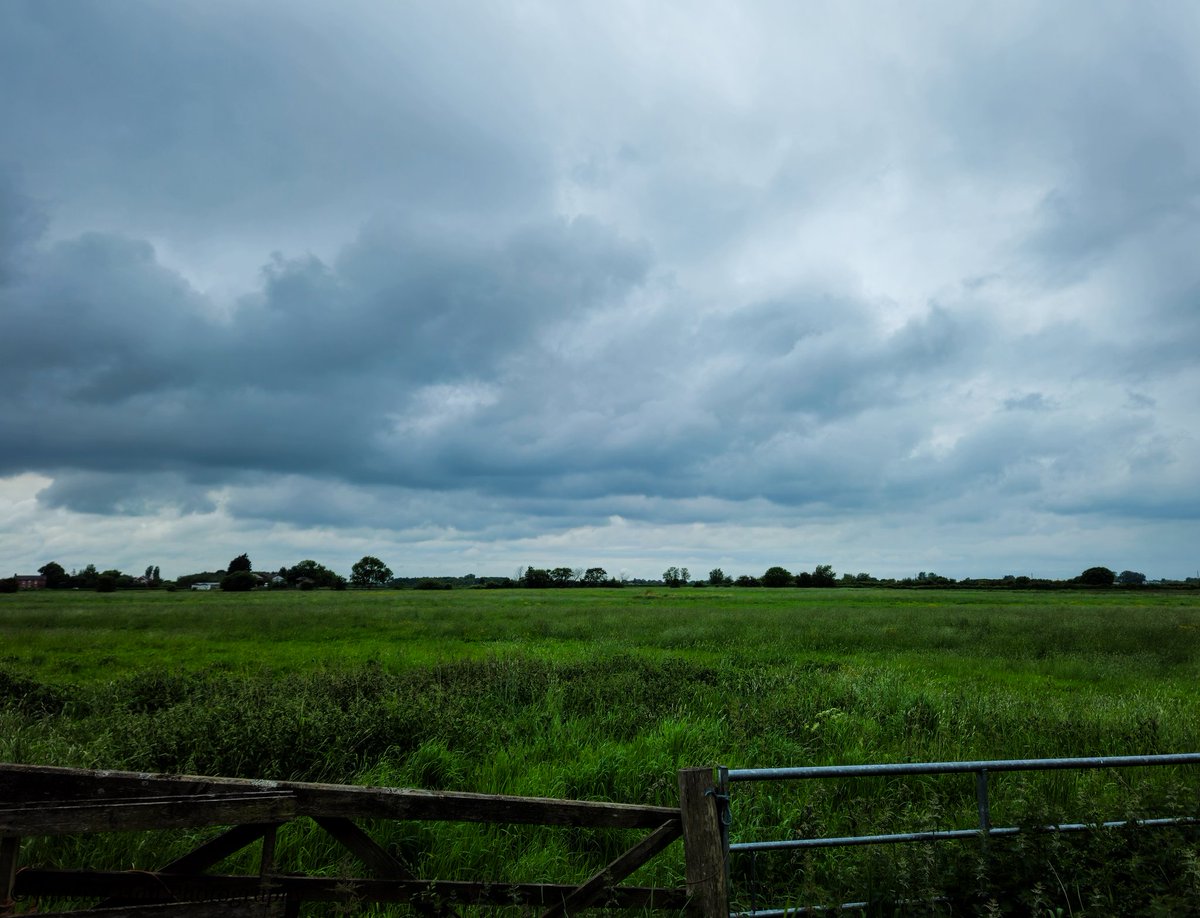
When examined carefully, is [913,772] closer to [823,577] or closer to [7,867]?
[7,867]

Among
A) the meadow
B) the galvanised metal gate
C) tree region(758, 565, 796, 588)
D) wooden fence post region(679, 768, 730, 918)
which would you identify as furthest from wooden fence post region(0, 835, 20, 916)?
tree region(758, 565, 796, 588)

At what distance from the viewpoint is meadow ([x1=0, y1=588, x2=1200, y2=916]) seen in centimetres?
539

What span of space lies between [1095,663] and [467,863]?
24.0 meters

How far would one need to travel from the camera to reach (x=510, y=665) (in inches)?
699

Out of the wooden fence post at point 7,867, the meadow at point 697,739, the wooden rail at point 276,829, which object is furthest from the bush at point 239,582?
the wooden fence post at point 7,867

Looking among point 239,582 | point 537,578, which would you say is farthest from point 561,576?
point 239,582

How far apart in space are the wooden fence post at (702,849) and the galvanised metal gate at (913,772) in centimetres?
13

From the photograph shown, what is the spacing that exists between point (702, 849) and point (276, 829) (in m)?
2.76

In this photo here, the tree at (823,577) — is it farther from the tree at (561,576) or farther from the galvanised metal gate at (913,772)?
the galvanised metal gate at (913,772)

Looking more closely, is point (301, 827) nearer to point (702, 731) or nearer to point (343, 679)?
point (702, 731)

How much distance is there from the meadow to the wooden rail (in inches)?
47.5

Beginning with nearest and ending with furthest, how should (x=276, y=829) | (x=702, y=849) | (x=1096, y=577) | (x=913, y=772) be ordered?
(x=276, y=829) < (x=702, y=849) < (x=913, y=772) < (x=1096, y=577)

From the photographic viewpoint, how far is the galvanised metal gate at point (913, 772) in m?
4.53

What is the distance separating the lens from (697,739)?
1073 centimetres
